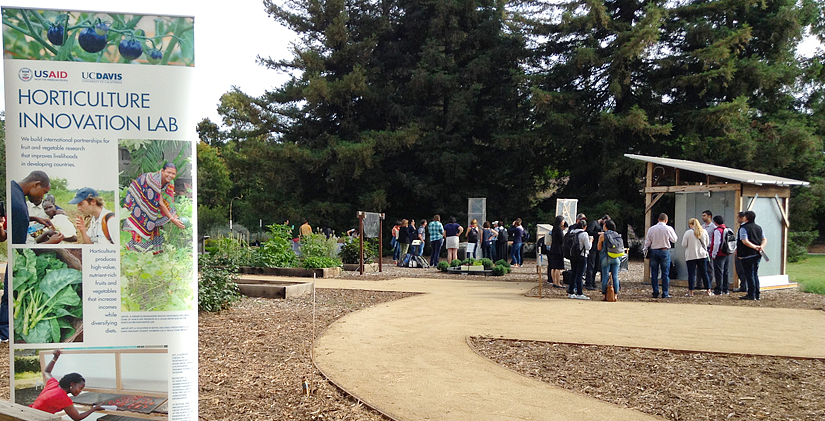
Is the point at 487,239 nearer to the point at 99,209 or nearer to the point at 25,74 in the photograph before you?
the point at 99,209

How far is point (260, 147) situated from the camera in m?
29.8

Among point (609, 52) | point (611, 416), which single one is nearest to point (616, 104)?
point (609, 52)

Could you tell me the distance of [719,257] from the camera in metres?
13.0

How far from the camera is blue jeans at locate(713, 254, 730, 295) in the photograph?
42.6 ft

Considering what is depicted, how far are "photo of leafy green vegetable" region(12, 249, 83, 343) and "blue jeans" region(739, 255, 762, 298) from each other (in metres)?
12.2

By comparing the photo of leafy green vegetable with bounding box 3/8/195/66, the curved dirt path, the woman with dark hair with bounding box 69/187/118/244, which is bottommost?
the curved dirt path

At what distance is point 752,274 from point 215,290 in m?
9.87

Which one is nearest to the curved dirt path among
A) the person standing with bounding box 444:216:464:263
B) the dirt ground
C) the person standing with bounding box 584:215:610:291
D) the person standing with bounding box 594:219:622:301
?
the dirt ground

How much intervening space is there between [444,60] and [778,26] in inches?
568

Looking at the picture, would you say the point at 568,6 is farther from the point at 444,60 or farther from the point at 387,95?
the point at 387,95

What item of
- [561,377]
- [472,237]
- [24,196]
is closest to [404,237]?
[472,237]

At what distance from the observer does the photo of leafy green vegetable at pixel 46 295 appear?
3.29 meters

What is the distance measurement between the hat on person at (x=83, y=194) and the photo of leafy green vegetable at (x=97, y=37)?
0.66m

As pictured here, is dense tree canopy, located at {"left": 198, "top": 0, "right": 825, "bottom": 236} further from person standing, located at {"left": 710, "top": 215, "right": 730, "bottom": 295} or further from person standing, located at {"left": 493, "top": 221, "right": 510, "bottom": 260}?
person standing, located at {"left": 710, "top": 215, "right": 730, "bottom": 295}
